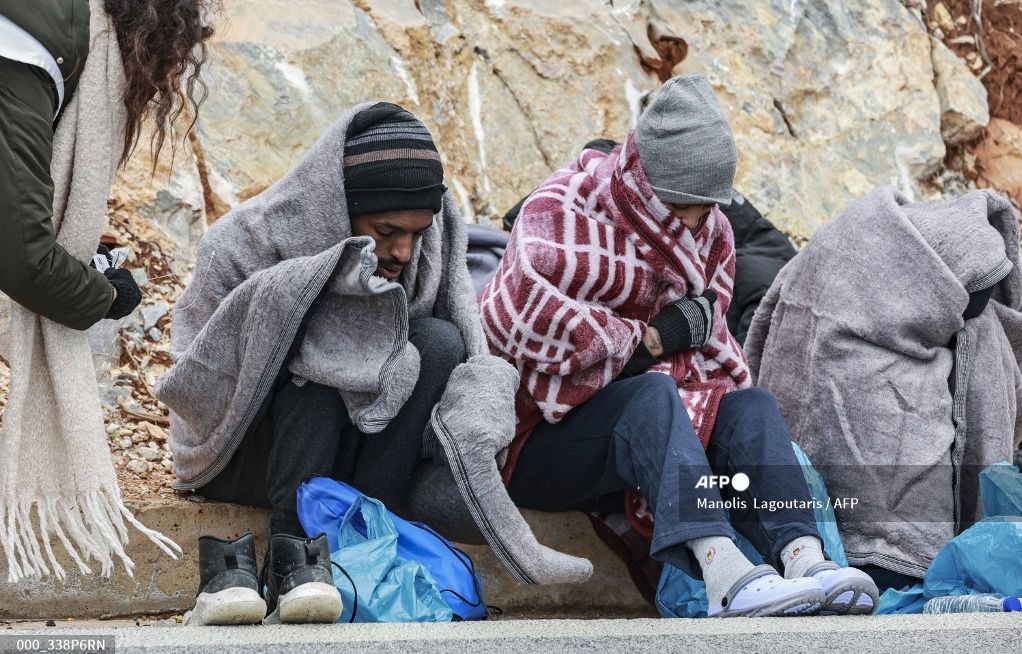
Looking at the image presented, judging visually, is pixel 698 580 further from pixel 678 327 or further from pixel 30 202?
pixel 30 202

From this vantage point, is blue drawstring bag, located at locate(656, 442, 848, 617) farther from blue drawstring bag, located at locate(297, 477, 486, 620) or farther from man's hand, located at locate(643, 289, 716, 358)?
blue drawstring bag, located at locate(297, 477, 486, 620)

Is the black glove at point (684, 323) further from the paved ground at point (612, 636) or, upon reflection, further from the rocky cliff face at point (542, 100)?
the rocky cliff face at point (542, 100)

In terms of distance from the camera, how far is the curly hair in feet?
8.94

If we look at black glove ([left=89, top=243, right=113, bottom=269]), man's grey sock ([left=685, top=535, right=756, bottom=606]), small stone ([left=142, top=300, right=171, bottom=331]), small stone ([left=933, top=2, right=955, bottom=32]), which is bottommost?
man's grey sock ([left=685, top=535, right=756, bottom=606])

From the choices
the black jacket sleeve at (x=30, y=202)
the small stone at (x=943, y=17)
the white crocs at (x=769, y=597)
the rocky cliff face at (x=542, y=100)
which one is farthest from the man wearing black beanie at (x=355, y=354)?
the small stone at (x=943, y=17)

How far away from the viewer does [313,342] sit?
9.62 ft

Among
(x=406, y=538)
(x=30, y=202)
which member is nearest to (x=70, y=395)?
(x=30, y=202)

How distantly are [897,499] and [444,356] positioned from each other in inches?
54.1

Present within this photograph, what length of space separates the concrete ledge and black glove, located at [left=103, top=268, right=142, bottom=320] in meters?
0.67

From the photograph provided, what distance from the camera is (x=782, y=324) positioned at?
12.5 feet

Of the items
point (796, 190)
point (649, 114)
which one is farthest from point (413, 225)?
point (796, 190)

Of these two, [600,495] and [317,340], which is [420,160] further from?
[600,495]

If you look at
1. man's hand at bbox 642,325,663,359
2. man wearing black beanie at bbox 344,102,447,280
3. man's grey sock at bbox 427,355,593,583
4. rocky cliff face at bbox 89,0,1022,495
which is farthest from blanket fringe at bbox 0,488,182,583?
man's hand at bbox 642,325,663,359

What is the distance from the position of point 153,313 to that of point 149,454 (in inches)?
30.4
